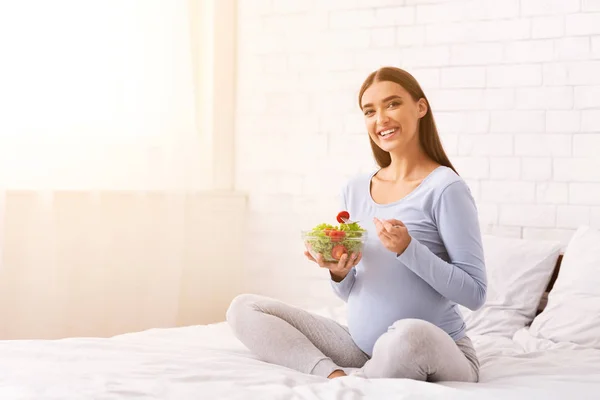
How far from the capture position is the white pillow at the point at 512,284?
2.95 meters

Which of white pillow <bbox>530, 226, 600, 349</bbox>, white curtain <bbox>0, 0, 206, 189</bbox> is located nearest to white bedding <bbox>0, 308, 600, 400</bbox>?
white pillow <bbox>530, 226, 600, 349</bbox>

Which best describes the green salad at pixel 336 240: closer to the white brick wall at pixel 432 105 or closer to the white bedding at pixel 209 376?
the white bedding at pixel 209 376

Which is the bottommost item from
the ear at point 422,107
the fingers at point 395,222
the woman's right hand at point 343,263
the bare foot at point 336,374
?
the bare foot at point 336,374

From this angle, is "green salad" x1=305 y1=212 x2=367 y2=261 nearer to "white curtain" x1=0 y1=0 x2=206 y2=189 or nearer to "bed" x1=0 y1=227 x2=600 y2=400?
"bed" x1=0 y1=227 x2=600 y2=400

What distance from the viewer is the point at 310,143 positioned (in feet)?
12.9

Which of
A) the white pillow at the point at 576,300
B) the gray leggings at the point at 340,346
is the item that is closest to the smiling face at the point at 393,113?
the gray leggings at the point at 340,346

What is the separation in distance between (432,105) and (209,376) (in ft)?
6.52

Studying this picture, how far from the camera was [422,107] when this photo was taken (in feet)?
7.65

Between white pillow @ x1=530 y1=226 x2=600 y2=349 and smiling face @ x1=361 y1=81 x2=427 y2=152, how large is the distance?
2.85ft

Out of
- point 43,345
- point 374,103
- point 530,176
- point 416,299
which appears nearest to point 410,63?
point 530,176

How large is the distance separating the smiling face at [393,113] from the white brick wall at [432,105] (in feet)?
3.88

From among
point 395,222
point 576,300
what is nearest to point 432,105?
point 576,300

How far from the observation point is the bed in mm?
1788

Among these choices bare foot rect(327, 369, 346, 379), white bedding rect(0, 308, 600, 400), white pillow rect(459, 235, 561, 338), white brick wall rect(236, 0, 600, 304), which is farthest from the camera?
white brick wall rect(236, 0, 600, 304)
